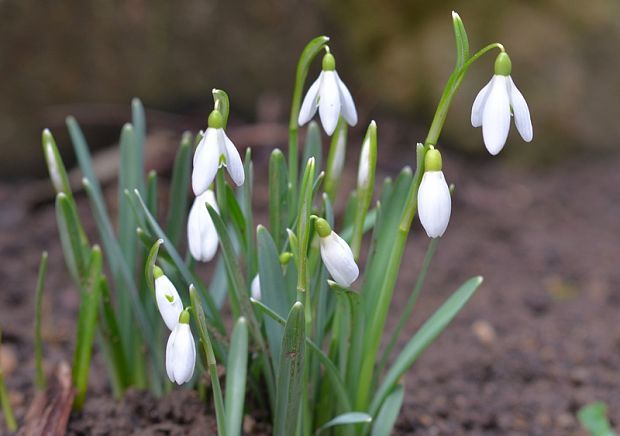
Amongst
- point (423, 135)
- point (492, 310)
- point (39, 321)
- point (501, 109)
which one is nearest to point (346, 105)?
point (501, 109)

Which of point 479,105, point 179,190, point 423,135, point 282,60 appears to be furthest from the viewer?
point 423,135

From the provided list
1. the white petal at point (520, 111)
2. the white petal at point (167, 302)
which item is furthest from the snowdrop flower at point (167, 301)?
the white petal at point (520, 111)

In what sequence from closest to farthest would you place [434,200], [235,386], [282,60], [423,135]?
[434,200] < [235,386] < [282,60] < [423,135]

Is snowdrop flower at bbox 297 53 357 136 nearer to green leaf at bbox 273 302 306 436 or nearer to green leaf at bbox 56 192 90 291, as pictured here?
green leaf at bbox 273 302 306 436

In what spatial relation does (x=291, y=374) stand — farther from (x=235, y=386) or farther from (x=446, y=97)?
(x=446, y=97)

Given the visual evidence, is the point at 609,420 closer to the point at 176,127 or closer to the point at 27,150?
the point at 176,127
